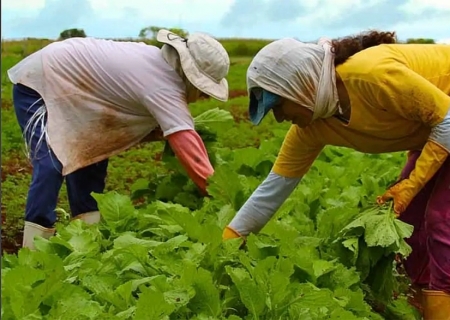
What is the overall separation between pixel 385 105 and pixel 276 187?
67 cm

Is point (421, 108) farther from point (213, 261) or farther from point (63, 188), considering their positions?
point (63, 188)

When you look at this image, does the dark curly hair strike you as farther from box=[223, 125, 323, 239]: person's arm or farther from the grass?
the grass

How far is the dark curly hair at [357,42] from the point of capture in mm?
2504

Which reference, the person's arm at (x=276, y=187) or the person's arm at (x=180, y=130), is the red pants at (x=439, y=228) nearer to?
the person's arm at (x=276, y=187)

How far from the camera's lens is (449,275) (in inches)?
101

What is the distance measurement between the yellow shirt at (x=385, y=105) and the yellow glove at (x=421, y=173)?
9 cm

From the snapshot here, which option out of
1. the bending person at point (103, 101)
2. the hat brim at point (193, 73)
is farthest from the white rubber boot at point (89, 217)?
the hat brim at point (193, 73)

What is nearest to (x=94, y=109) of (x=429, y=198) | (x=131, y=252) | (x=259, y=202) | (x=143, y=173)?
(x=259, y=202)

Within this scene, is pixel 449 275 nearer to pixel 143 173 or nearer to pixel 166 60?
pixel 166 60

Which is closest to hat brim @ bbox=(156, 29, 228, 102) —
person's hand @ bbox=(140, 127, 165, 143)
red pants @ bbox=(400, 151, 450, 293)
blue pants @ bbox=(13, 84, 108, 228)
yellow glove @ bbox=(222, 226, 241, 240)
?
person's hand @ bbox=(140, 127, 165, 143)

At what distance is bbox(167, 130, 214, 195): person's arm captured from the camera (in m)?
3.46

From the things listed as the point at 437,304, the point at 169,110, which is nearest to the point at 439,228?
the point at 437,304

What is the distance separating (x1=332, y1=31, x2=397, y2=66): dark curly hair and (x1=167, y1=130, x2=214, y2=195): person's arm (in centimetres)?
108

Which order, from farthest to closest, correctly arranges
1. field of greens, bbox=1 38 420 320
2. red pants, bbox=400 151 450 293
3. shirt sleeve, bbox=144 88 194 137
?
shirt sleeve, bbox=144 88 194 137 → red pants, bbox=400 151 450 293 → field of greens, bbox=1 38 420 320
